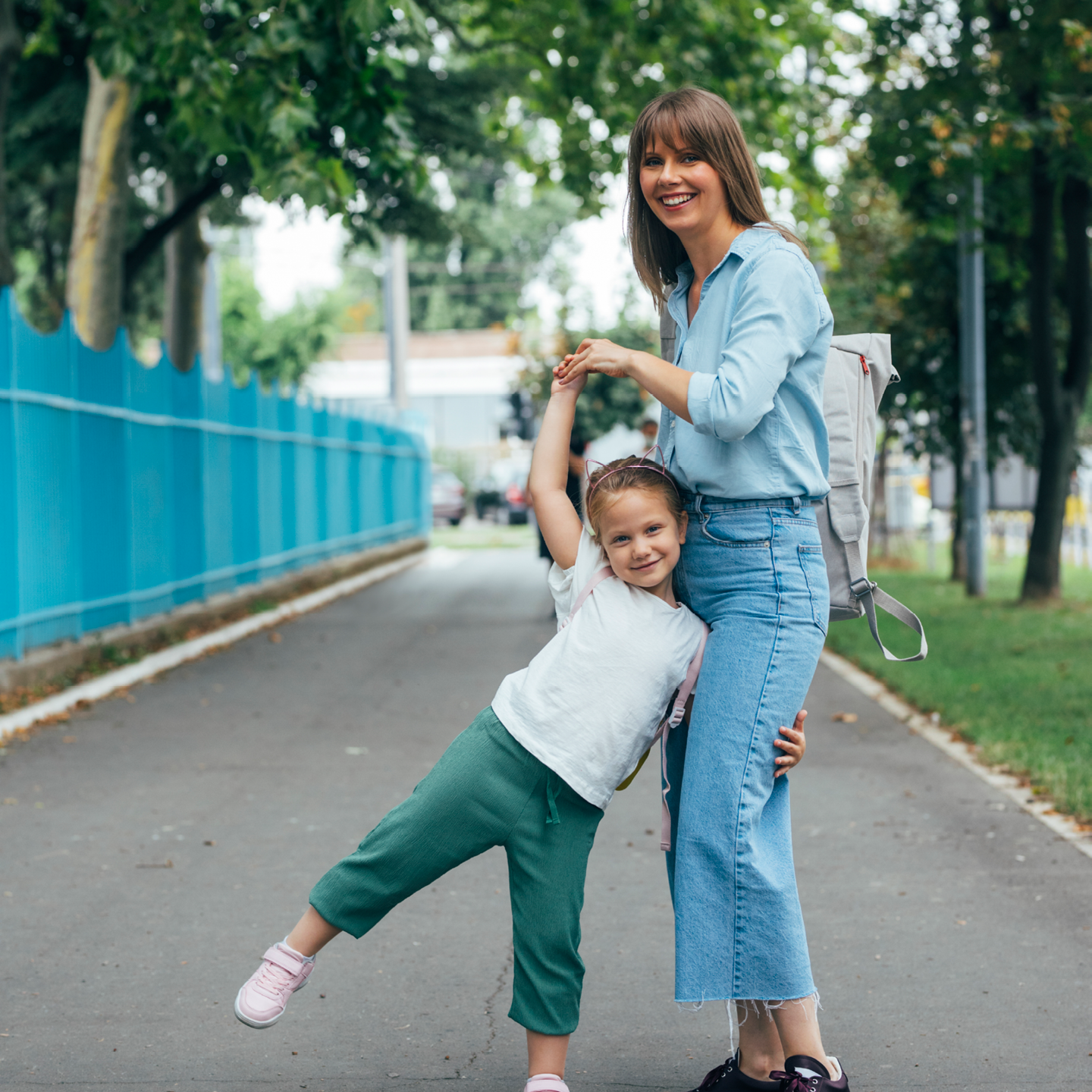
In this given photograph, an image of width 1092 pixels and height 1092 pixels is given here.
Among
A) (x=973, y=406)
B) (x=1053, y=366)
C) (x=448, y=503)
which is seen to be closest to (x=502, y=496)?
(x=448, y=503)

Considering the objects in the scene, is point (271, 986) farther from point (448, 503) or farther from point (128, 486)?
point (448, 503)

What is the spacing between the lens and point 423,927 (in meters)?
4.59

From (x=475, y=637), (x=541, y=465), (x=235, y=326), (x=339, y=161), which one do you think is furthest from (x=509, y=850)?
(x=235, y=326)

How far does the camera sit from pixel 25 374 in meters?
8.95

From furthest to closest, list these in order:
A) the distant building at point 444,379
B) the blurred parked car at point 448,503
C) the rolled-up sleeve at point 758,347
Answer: the distant building at point 444,379 < the blurred parked car at point 448,503 < the rolled-up sleeve at point 758,347

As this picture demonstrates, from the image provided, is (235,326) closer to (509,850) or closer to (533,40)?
(533,40)

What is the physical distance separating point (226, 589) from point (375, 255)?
470cm

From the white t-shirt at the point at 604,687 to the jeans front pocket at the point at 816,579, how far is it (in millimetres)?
223

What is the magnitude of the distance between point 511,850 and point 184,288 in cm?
1527

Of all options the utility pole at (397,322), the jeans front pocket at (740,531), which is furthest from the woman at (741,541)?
the utility pole at (397,322)

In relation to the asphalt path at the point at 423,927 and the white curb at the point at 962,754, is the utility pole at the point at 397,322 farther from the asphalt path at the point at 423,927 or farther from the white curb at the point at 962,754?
the asphalt path at the point at 423,927

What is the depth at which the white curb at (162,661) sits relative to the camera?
814 centimetres

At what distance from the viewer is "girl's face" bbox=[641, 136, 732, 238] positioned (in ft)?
9.29

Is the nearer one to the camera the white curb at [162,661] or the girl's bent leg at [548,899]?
the girl's bent leg at [548,899]
